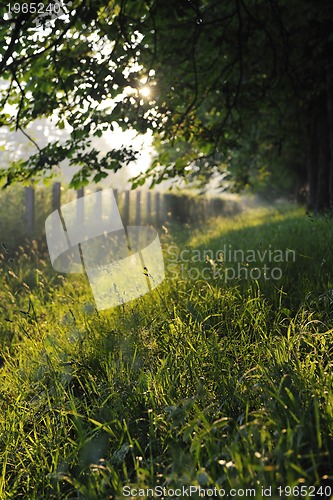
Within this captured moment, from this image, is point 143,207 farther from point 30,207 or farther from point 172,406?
point 172,406

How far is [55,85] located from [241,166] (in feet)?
35.6

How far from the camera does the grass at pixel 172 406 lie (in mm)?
1831

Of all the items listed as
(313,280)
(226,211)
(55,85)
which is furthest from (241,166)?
(226,211)

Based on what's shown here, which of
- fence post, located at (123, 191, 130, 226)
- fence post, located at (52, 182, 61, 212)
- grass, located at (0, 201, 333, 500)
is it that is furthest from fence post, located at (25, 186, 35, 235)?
grass, located at (0, 201, 333, 500)

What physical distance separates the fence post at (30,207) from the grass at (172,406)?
838 cm

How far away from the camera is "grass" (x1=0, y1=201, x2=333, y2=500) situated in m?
1.83

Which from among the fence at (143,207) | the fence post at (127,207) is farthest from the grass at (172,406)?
the fence post at (127,207)

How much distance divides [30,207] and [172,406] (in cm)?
1083

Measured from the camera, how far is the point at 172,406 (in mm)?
2178

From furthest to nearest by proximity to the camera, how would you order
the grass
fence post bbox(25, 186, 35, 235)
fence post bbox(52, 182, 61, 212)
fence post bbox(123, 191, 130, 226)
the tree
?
1. fence post bbox(123, 191, 130, 226)
2. fence post bbox(52, 182, 61, 212)
3. fence post bbox(25, 186, 35, 235)
4. the tree
5. the grass

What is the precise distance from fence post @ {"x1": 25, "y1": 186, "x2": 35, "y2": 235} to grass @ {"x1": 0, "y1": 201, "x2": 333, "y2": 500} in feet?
27.5

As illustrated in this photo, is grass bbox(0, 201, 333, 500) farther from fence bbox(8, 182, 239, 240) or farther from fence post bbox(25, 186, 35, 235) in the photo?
fence bbox(8, 182, 239, 240)

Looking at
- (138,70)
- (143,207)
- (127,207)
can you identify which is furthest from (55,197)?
(143,207)

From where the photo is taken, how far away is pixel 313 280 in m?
4.07
